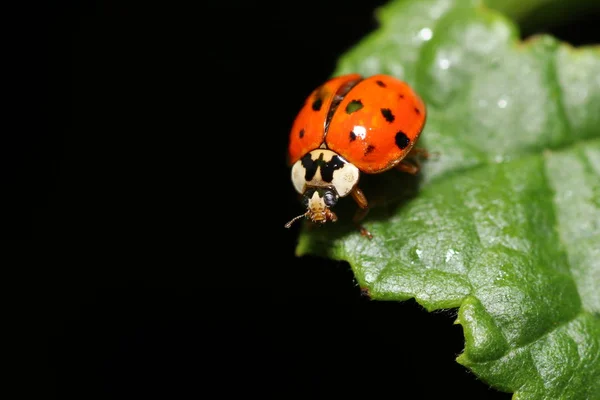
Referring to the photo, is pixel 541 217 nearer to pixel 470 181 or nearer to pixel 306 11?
pixel 470 181

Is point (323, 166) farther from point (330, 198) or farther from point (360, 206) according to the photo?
point (360, 206)

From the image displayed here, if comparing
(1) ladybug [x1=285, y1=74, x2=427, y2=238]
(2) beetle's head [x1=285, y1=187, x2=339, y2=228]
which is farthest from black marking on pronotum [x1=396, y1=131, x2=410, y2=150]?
(2) beetle's head [x1=285, y1=187, x2=339, y2=228]

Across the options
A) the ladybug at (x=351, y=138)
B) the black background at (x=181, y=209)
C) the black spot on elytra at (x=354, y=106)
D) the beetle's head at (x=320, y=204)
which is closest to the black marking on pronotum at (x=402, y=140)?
the ladybug at (x=351, y=138)

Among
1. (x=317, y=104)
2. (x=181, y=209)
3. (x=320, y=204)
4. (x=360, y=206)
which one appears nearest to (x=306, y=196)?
(x=320, y=204)

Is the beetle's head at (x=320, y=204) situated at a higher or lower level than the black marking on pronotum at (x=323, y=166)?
lower

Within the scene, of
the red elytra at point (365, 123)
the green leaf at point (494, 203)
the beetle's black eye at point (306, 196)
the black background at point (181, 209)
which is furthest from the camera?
the black background at point (181, 209)

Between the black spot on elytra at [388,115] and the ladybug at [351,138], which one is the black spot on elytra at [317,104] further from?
the black spot on elytra at [388,115]
